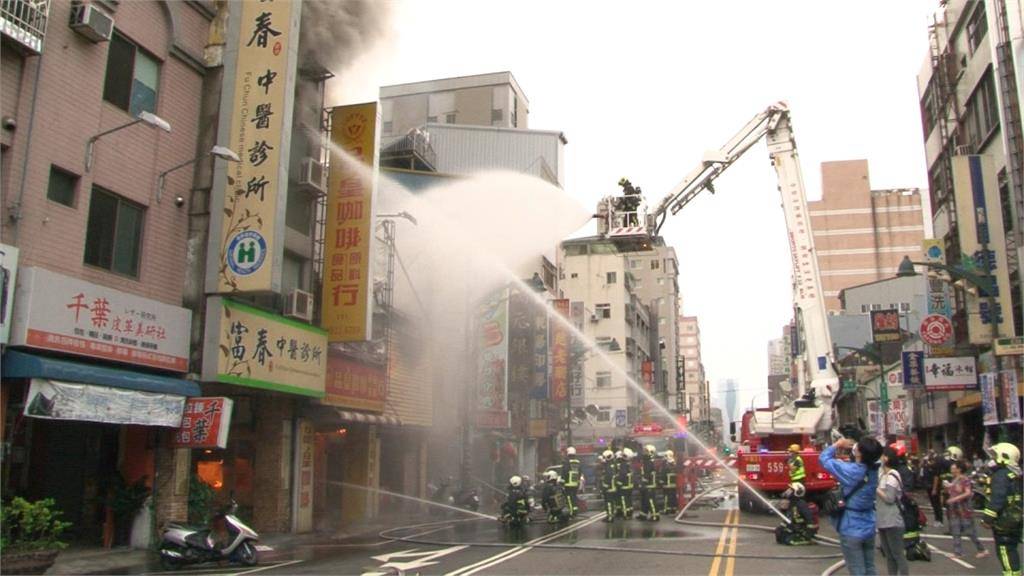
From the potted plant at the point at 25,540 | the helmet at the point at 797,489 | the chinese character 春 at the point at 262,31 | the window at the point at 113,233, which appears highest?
the chinese character 春 at the point at 262,31

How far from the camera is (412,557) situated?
542 inches

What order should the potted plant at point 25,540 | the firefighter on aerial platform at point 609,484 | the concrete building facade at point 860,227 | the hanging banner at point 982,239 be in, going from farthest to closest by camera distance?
the concrete building facade at point 860,227 → the hanging banner at point 982,239 → the firefighter on aerial platform at point 609,484 → the potted plant at point 25,540

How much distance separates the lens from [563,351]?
143 ft

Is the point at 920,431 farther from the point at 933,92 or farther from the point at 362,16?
the point at 362,16

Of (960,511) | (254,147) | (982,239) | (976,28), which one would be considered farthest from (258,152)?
(976,28)

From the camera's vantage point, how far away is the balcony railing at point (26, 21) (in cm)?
1241

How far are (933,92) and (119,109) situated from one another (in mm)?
35684

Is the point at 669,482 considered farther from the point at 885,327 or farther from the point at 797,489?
the point at 885,327

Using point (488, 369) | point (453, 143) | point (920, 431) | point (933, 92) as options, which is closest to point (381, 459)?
point (488, 369)

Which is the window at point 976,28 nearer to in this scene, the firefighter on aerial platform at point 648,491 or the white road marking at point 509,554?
the firefighter on aerial platform at point 648,491

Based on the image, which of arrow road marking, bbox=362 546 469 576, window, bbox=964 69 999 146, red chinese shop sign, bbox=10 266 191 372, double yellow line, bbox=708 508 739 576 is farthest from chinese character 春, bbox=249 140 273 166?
window, bbox=964 69 999 146

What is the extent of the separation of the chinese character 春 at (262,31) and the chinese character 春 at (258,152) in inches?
85.2

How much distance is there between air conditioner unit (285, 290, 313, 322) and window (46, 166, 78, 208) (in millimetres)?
5338

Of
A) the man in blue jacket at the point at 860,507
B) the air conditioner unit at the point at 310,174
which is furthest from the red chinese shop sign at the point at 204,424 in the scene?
the man in blue jacket at the point at 860,507
